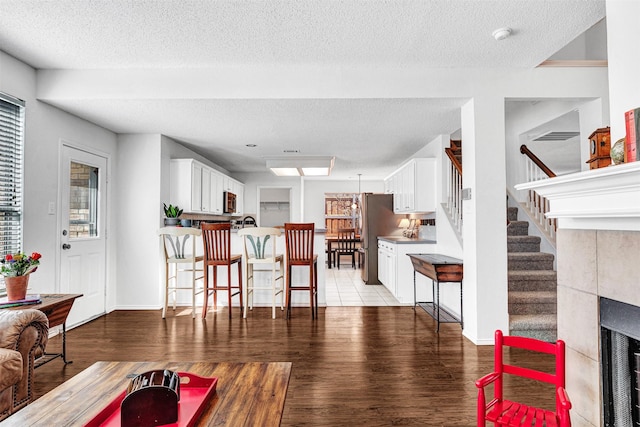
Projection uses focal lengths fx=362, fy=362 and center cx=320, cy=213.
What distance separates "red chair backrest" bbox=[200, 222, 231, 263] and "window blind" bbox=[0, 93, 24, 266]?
1.73 metres

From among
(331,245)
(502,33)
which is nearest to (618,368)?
(502,33)

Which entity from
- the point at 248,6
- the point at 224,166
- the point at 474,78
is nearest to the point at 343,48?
the point at 248,6

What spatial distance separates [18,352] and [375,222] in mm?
5677

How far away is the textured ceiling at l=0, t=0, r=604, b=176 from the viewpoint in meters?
2.57

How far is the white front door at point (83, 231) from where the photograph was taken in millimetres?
4000

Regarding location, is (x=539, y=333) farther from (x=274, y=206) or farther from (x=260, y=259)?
(x=274, y=206)

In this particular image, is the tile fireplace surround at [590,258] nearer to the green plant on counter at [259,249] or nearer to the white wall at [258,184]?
the green plant on counter at [259,249]

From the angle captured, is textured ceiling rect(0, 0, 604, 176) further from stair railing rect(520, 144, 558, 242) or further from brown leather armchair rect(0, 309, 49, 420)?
brown leather armchair rect(0, 309, 49, 420)

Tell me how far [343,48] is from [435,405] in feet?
9.35

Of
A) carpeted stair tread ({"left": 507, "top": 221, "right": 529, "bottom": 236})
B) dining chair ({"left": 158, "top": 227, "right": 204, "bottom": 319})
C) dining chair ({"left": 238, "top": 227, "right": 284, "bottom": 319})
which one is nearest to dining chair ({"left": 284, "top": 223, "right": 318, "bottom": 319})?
dining chair ({"left": 238, "top": 227, "right": 284, "bottom": 319})

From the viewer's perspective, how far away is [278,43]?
306cm

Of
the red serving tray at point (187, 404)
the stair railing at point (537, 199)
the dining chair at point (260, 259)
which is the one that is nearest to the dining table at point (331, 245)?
the dining chair at point (260, 259)

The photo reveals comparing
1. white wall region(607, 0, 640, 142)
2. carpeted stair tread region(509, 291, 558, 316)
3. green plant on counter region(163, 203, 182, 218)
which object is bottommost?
carpeted stair tread region(509, 291, 558, 316)

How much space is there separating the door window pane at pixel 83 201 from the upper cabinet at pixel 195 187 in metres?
1.06
